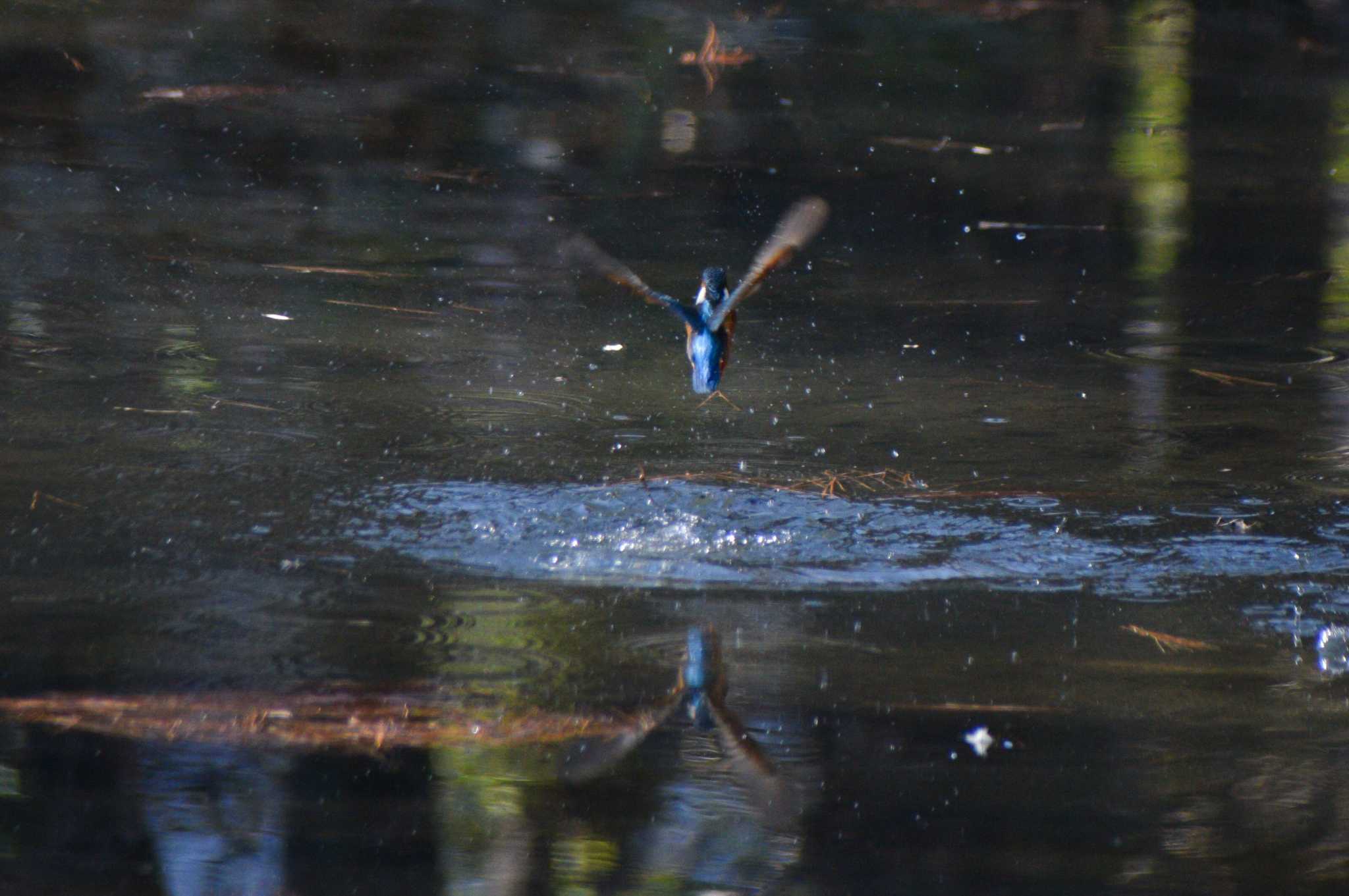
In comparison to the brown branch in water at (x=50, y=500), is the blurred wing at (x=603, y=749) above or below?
below

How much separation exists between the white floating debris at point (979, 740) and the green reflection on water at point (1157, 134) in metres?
4.50

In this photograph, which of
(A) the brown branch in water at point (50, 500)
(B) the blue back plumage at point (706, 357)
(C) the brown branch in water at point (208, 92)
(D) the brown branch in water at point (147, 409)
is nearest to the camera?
(B) the blue back plumage at point (706, 357)

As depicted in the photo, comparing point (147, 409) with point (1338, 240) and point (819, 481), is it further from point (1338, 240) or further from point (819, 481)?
point (1338, 240)

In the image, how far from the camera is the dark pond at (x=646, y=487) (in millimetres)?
3426

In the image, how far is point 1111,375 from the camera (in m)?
6.55

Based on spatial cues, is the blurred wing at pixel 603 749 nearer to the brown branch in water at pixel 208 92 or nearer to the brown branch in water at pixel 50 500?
the brown branch in water at pixel 50 500

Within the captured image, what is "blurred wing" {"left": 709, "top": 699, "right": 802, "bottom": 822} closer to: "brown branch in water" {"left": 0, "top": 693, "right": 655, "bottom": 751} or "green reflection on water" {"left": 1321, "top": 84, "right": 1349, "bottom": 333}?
"brown branch in water" {"left": 0, "top": 693, "right": 655, "bottom": 751}

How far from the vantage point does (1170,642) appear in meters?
4.31

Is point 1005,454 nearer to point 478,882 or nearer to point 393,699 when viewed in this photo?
point 393,699

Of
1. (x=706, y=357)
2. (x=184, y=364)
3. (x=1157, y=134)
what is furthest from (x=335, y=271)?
(x=1157, y=134)

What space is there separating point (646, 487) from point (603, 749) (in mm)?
1510

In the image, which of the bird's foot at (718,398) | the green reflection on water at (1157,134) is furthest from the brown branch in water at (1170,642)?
the green reflection on water at (1157,134)

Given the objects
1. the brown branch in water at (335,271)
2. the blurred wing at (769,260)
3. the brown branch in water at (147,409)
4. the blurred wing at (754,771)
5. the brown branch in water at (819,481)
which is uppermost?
the brown branch in water at (335,271)

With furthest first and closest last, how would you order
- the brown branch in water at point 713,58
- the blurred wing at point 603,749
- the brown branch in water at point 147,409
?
1. the brown branch in water at point 713,58
2. the brown branch in water at point 147,409
3. the blurred wing at point 603,749
